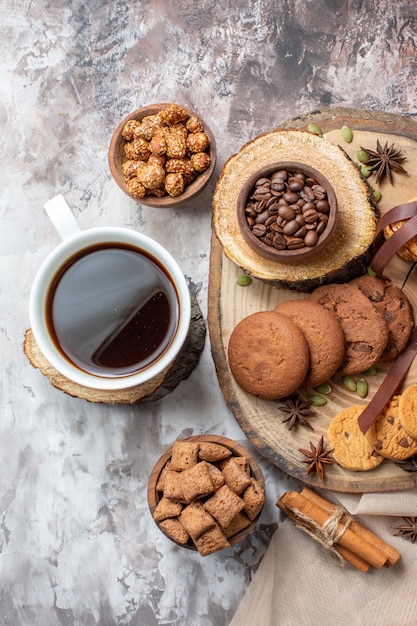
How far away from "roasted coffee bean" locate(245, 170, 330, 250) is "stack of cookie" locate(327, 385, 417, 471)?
68cm

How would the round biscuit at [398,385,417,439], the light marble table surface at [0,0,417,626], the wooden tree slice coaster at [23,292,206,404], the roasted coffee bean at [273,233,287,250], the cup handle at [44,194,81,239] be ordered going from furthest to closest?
the light marble table surface at [0,0,417,626], the wooden tree slice coaster at [23,292,206,404], the round biscuit at [398,385,417,439], the roasted coffee bean at [273,233,287,250], the cup handle at [44,194,81,239]

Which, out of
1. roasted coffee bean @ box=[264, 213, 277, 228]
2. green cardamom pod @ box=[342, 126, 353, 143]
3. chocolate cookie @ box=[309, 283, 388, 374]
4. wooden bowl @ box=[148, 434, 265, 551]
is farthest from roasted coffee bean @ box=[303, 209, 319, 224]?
wooden bowl @ box=[148, 434, 265, 551]

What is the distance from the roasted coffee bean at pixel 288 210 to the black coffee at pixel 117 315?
1.26ft

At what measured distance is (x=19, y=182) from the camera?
2814 mm

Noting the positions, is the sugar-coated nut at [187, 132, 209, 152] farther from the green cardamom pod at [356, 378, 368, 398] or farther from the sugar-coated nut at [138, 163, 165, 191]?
A: the green cardamom pod at [356, 378, 368, 398]

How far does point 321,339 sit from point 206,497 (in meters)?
0.70

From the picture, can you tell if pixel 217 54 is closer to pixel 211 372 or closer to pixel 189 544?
pixel 211 372

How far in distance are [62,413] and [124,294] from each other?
682mm

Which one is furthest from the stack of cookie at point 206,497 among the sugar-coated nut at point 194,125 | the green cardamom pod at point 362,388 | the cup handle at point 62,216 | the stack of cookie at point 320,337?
the sugar-coated nut at point 194,125

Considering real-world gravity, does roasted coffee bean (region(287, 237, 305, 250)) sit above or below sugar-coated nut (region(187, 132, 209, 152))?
below

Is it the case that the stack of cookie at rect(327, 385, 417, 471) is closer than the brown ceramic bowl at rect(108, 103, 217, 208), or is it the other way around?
the stack of cookie at rect(327, 385, 417, 471)

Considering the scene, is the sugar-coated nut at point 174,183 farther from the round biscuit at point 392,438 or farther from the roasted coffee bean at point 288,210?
the round biscuit at point 392,438

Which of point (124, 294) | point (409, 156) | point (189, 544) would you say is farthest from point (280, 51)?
point (189, 544)

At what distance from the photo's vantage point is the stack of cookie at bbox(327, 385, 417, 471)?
242 centimetres
